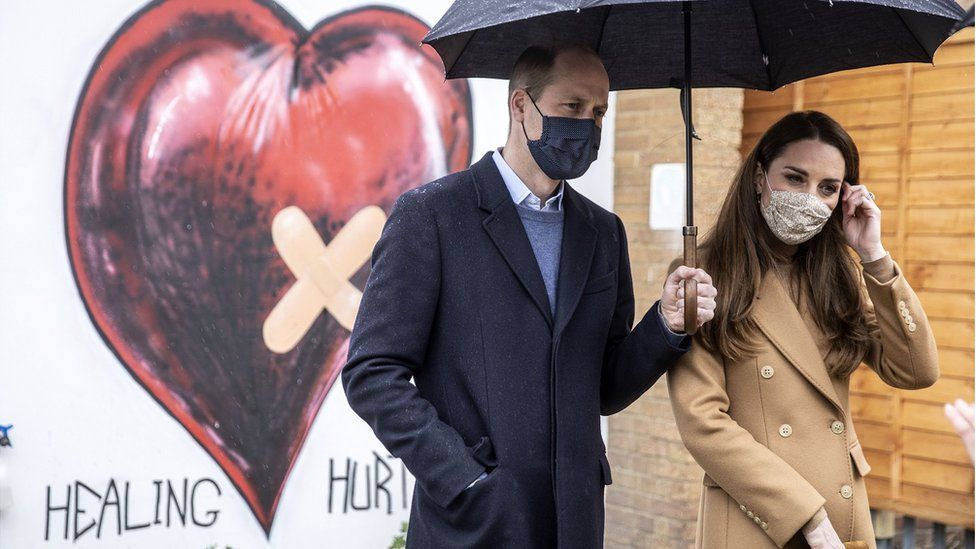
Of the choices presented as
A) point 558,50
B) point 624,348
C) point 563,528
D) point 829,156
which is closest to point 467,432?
point 563,528

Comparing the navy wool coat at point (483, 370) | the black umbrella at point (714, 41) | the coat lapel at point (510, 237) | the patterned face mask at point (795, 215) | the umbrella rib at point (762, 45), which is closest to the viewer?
the navy wool coat at point (483, 370)

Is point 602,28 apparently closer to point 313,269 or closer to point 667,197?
point 313,269

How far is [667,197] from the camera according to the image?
536cm

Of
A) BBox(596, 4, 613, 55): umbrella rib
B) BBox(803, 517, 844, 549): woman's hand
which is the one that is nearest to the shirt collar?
BBox(596, 4, 613, 55): umbrella rib

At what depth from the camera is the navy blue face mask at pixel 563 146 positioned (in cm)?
260

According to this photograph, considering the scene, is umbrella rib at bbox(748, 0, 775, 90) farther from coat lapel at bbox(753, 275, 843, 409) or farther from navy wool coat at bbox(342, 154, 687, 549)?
navy wool coat at bbox(342, 154, 687, 549)

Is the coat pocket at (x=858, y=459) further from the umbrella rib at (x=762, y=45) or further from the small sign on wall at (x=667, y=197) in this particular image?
the small sign on wall at (x=667, y=197)

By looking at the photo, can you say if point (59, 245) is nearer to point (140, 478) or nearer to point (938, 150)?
point (140, 478)

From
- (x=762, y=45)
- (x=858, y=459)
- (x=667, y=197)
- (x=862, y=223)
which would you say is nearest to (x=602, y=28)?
(x=762, y=45)

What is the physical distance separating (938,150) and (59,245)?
4.16 meters

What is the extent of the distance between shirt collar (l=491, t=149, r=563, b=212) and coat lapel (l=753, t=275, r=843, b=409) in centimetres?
64

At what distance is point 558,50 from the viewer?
8.59ft

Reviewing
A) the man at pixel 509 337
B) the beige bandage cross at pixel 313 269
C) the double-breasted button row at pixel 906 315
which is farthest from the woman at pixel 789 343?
the beige bandage cross at pixel 313 269

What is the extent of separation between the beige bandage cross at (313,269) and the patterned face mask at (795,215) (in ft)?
7.31
